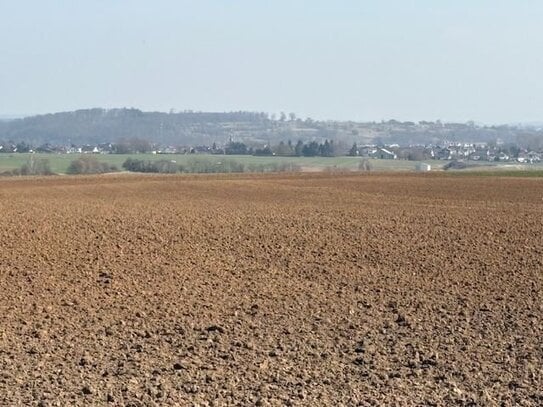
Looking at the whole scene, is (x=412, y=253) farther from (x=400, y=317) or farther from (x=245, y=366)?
(x=245, y=366)

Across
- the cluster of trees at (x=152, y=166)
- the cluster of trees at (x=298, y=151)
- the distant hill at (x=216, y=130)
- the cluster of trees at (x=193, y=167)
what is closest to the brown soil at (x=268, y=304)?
the cluster of trees at (x=193, y=167)

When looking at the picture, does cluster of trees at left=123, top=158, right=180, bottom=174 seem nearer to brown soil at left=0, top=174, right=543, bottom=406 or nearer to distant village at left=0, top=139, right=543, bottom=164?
distant village at left=0, top=139, right=543, bottom=164

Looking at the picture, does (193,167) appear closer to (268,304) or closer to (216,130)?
(268,304)

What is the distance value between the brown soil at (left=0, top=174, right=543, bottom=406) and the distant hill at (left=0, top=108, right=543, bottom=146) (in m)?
101

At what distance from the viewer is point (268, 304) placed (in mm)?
14562

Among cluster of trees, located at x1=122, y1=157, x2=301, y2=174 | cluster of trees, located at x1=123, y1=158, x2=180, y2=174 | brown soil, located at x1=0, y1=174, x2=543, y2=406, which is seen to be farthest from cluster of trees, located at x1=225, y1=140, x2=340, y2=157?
brown soil, located at x1=0, y1=174, x2=543, y2=406

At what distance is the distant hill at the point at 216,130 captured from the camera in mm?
141875

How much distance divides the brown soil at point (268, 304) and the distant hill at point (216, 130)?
332ft

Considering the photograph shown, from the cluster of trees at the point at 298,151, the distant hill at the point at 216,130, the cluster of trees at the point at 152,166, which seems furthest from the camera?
the distant hill at the point at 216,130

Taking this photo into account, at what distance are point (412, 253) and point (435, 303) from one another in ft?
16.1

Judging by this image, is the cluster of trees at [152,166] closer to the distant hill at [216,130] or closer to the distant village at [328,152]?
the distant village at [328,152]

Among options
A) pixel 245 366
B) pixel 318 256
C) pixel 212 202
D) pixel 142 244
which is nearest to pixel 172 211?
pixel 212 202

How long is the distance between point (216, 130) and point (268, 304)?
502ft

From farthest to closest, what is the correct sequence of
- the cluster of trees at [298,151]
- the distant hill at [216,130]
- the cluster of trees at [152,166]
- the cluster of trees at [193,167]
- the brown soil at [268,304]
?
the distant hill at [216,130] < the cluster of trees at [298,151] < the cluster of trees at [152,166] < the cluster of trees at [193,167] < the brown soil at [268,304]
